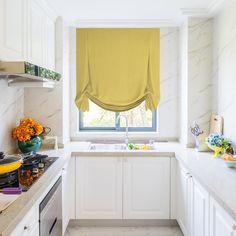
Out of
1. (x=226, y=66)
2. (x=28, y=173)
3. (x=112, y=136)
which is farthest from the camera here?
(x=112, y=136)

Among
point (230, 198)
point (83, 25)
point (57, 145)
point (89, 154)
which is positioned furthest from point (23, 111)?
point (230, 198)

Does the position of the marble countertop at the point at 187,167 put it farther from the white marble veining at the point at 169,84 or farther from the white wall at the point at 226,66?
the white wall at the point at 226,66

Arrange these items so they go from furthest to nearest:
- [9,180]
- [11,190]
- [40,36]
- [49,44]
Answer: [49,44] → [40,36] → [9,180] → [11,190]

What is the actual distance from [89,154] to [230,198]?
1.66 meters

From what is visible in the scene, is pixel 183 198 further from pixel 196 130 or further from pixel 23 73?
pixel 23 73

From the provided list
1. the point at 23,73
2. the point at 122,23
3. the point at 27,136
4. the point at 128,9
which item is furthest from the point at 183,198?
the point at 122,23

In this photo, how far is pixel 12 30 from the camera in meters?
2.10

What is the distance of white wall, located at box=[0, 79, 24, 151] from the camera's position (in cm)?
268

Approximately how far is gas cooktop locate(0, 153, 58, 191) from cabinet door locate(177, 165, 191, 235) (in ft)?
3.82

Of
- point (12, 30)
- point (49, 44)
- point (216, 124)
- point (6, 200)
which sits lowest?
point (6, 200)

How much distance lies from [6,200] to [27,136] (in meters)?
1.31

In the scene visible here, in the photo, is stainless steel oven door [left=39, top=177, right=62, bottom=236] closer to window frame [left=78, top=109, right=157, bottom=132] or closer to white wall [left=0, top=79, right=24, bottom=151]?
white wall [left=0, top=79, right=24, bottom=151]

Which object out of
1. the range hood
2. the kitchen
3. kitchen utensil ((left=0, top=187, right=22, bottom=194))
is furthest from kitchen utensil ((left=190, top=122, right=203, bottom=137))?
kitchen utensil ((left=0, top=187, right=22, bottom=194))

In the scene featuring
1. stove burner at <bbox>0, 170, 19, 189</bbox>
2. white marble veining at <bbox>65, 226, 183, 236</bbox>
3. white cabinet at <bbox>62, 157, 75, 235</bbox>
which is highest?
stove burner at <bbox>0, 170, 19, 189</bbox>
